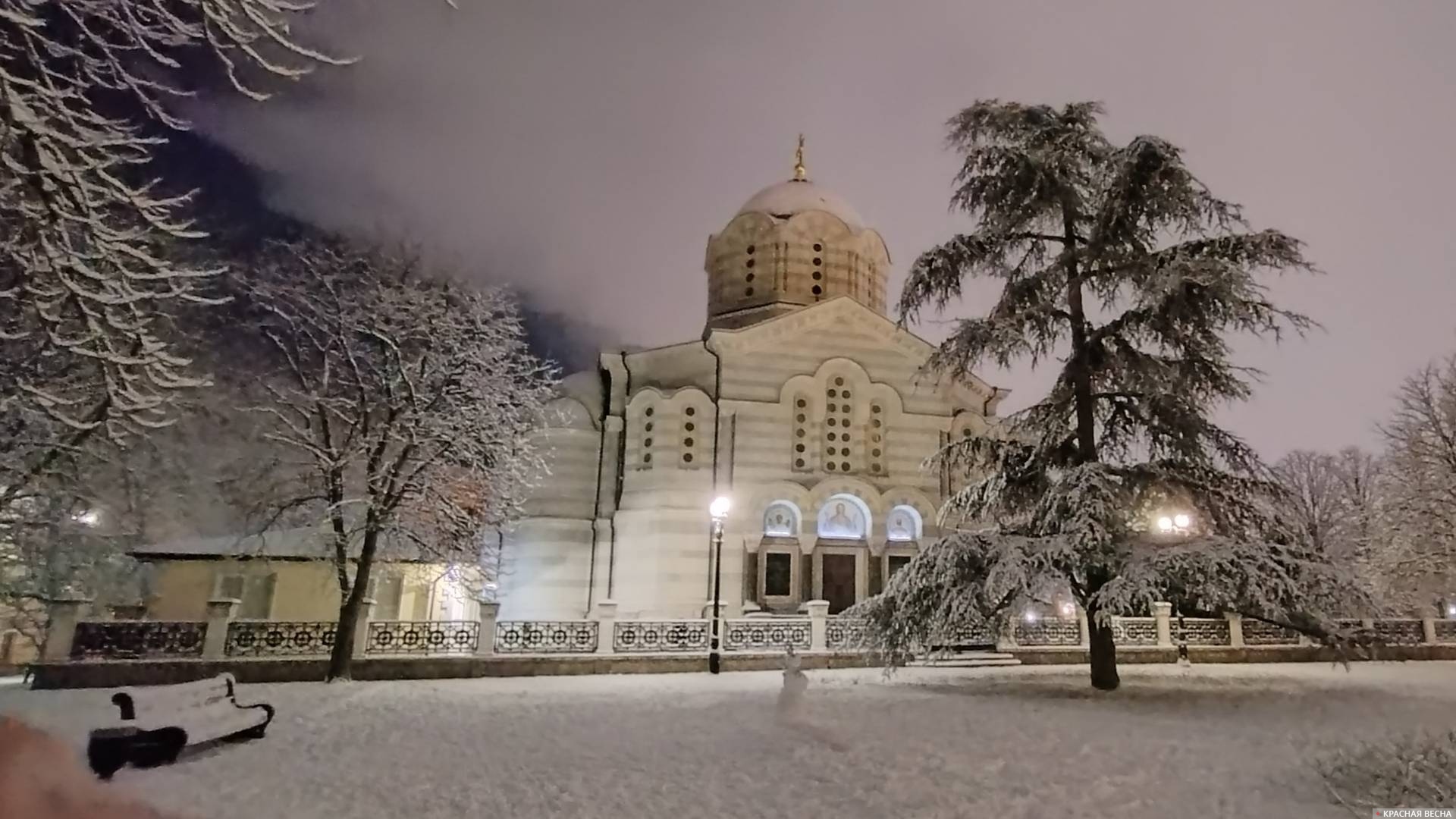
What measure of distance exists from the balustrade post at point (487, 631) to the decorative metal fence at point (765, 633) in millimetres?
4234

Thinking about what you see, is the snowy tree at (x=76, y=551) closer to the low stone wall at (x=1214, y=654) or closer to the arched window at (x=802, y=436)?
the arched window at (x=802, y=436)

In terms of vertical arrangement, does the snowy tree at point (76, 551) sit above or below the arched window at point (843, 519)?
below

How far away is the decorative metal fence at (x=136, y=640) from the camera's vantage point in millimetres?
11500

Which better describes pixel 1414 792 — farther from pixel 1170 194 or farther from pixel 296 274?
pixel 296 274

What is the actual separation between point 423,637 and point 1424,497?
24523 millimetres

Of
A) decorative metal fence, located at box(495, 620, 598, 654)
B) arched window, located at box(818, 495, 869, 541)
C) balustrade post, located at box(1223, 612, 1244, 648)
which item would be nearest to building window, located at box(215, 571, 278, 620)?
decorative metal fence, located at box(495, 620, 598, 654)

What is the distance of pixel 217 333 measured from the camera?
12.5 m

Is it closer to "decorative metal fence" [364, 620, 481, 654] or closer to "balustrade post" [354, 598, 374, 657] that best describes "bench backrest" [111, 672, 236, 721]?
"balustrade post" [354, 598, 374, 657]

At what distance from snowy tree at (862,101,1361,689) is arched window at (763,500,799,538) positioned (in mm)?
10248

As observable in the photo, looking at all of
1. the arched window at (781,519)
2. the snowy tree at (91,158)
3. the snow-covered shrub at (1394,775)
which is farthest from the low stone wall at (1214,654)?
the snowy tree at (91,158)

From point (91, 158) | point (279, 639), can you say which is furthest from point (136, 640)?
point (91, 158)

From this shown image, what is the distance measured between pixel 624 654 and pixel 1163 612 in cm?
1122

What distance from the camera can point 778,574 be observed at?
2170cm

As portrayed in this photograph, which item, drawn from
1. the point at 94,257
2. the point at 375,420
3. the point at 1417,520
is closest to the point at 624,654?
the point at 375,420
